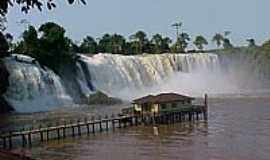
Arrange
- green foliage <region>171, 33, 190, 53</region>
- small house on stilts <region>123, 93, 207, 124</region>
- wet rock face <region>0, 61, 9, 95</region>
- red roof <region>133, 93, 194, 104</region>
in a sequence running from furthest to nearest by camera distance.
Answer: green foliage <region>171, 33, 190, 53</region>
wet rock face <region>0, 61, 9, 95</region>
red roof <region>133, 93, 194, 104</region>
small house on stilts <region>123, 93, 207, 124</region>

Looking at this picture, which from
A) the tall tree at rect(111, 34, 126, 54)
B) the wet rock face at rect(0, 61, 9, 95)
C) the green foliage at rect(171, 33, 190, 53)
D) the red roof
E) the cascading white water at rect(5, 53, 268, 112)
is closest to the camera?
the red roof

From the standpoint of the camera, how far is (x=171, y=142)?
30.2 metres

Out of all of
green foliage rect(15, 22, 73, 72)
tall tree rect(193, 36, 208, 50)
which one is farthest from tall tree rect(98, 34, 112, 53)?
green foliage rect(15, 22, 73, 72)

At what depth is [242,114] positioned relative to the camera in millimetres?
44531

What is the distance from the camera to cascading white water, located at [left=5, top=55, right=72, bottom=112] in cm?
5019

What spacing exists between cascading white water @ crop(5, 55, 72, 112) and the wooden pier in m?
12.9

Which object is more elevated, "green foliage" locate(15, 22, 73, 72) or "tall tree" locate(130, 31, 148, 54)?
"tall tree" locate(130, 31, 148, 54)

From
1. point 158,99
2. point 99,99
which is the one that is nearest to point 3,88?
point 99,99

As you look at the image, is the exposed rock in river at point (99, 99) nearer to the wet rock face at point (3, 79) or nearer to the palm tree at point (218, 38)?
the wet rock face at point (3, 79)

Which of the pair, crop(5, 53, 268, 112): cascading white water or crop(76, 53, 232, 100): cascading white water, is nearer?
crop(5, 53, 268, 112): cascading white water

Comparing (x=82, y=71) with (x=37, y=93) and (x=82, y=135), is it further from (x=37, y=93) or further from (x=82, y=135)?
(x=82, y=135)

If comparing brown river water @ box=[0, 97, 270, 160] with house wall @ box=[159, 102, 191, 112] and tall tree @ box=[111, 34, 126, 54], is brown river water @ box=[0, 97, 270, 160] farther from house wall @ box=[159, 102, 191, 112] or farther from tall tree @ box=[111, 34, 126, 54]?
tall tree @ box=[111, 34, 126, 54]

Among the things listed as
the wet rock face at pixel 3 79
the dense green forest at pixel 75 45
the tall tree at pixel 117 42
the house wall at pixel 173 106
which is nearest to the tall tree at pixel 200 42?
the dense green forest at pixel 75 45

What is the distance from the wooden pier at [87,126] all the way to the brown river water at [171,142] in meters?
0.86
